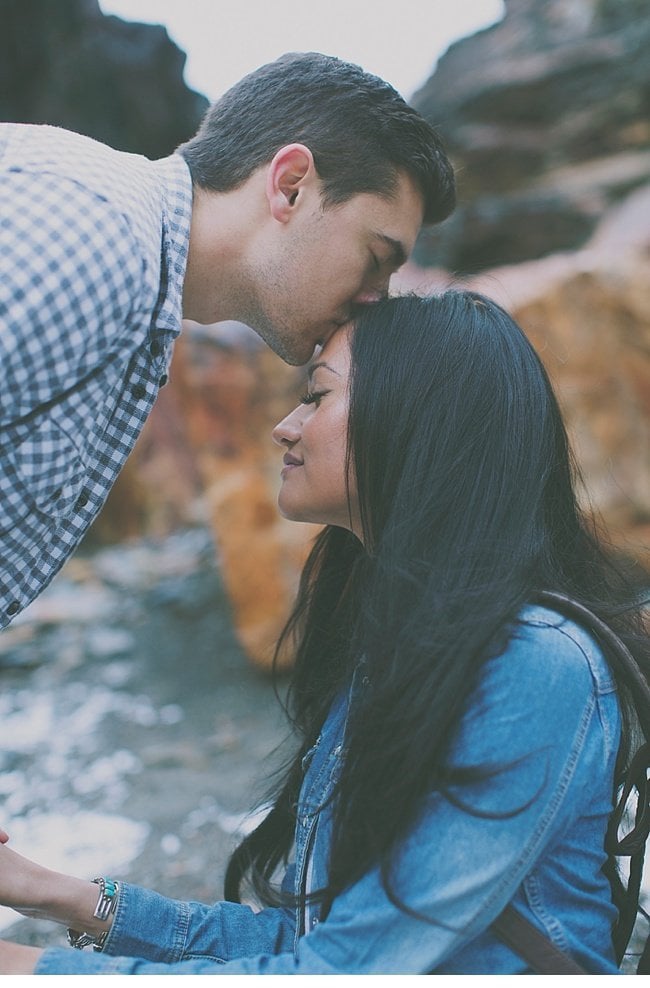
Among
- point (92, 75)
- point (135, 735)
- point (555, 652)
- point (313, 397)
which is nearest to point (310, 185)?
point (313, 397)

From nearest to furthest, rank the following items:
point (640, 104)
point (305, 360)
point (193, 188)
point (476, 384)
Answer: point (476, 384) < point (193, 188) < point (305, 360) < point (640, 104)

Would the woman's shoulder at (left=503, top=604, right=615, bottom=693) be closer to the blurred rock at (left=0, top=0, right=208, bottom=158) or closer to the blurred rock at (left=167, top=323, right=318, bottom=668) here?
the blurred rock at (left=167, top=323, right=318, bottom=668)

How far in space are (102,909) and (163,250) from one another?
3.92ft

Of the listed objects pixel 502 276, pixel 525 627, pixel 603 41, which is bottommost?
pixel 502 276

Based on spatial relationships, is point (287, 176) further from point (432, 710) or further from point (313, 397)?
point (432, 710)

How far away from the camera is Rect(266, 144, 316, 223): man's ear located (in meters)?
1.76

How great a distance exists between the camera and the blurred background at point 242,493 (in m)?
3.49

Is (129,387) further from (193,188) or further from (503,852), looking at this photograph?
(503,852)

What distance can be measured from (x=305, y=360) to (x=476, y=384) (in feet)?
1.96

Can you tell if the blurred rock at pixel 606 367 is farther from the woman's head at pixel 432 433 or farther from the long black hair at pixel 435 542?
the woman's head at pixel 432 433

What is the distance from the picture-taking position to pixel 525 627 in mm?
1182

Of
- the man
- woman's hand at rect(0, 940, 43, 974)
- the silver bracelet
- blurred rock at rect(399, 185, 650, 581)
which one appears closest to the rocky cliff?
blurred rock at rect(399, 185, 650, 581)

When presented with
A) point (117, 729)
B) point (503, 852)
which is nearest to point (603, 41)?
point (117, 729)

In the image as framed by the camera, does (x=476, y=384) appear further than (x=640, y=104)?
No
